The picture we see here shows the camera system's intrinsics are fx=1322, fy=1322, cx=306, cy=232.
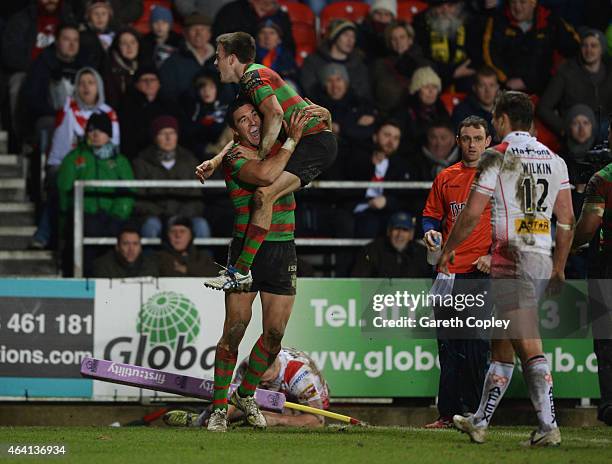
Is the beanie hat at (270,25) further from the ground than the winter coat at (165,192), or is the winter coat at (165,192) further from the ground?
the beanie hat at (270,25)

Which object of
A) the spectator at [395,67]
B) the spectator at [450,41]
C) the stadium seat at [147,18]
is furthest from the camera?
the stadium seat at [147,18]

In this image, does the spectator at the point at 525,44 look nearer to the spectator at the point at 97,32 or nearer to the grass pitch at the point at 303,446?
the spectator at the point at 97,32

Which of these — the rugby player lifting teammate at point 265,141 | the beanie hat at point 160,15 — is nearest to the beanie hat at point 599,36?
the beanie hat at point 160,15

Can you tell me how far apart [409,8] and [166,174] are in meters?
5.05

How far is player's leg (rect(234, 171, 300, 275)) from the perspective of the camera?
31.5 feet

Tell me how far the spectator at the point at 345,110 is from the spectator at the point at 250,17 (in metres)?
1.15

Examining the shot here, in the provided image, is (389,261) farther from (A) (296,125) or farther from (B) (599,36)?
(B) (599,36)

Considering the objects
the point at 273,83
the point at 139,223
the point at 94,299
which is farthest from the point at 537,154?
the point at 139,223

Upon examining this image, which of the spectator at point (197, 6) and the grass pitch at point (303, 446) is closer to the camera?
the grass pitch at point (303, 446)

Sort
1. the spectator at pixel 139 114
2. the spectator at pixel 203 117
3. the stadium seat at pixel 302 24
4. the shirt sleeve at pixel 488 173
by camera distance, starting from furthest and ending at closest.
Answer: the stadium seat at pixel 302 24 < the spectator at pixel 203 117 < the spectator at pixel 139 114 < the shirt sleeve at pixel 488 173

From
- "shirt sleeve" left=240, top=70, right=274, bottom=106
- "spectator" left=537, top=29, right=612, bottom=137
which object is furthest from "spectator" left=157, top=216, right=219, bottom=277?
"spectator" left=537, top=29, right=612, bottom=137

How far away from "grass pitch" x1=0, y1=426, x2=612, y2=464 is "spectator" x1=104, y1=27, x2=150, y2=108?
5.72 m

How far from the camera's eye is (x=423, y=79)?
15477mm

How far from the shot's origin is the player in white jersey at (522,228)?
8.41 meters
